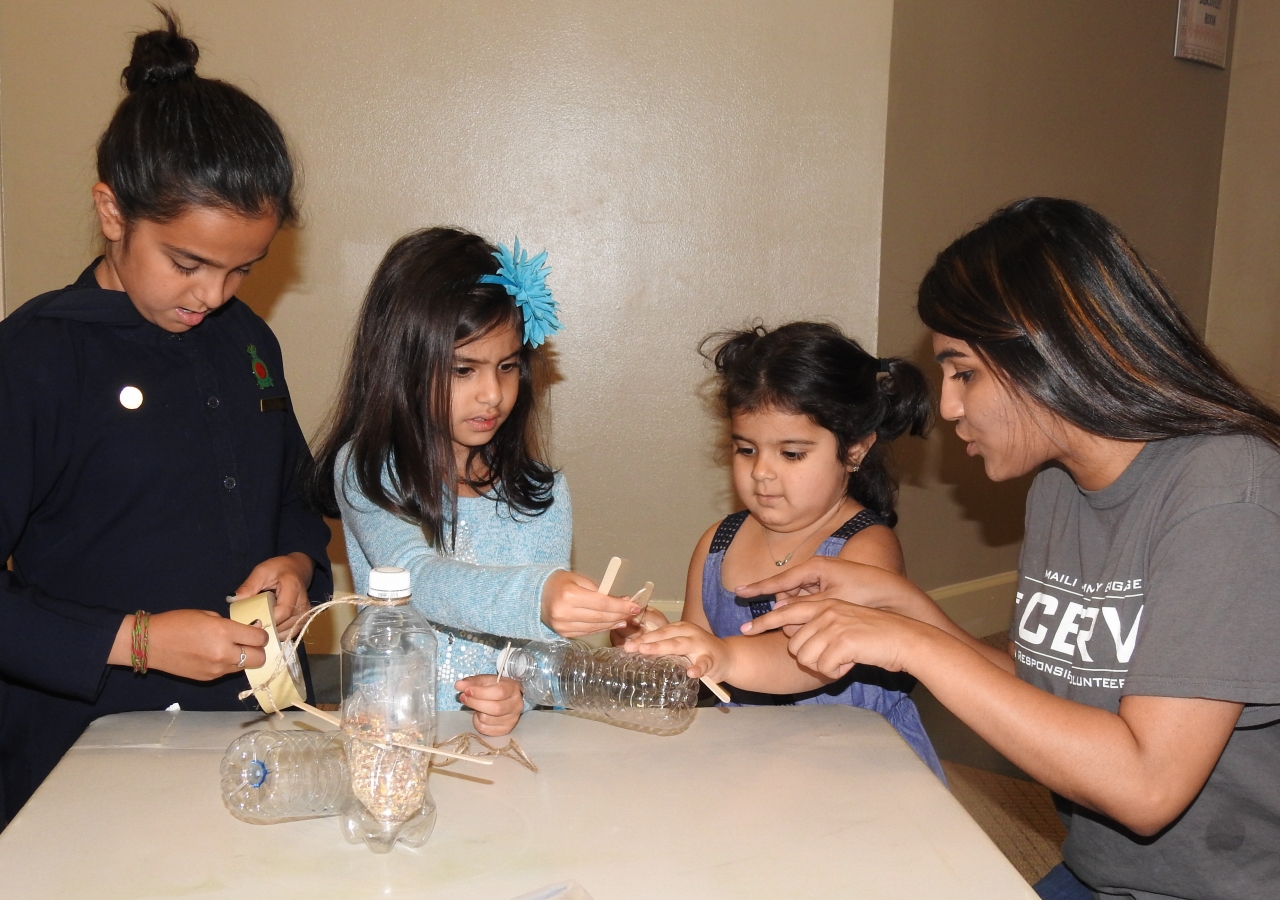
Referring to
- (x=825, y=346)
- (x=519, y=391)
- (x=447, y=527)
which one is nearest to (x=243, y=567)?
(x=447, y=527)

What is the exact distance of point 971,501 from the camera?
3957 millimetres

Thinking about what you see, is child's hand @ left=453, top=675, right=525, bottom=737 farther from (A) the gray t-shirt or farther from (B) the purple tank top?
(A) the gray t-shirt

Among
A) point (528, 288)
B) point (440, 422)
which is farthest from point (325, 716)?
point (528, 288)

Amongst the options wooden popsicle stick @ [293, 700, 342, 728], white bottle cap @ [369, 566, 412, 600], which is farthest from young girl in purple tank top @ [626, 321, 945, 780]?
white bottle cap @ [369, 566, 412, 600]

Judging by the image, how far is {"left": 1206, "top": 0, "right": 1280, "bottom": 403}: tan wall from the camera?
14.6 ft

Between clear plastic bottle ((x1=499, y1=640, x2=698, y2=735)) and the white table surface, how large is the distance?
0.07 m

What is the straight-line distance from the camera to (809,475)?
206 cm

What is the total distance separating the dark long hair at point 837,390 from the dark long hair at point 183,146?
964mm

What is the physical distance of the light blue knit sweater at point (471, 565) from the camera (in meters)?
1.44

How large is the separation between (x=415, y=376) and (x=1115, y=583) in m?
1.12

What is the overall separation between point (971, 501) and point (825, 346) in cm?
205

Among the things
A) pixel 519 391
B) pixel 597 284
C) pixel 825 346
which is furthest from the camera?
pixel 597 284

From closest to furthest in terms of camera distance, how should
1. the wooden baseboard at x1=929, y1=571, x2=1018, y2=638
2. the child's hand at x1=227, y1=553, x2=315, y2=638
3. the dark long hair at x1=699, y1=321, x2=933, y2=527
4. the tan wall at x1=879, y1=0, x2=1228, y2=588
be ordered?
the child's hand at x1=227, y1=553, x2=315, y2=638
the dark long hair at x1=699, y1=321, x2=933, y2=527
the tan wall at x1=879, y1=0, x2=1228, y2=588
the wooden baseboard at x1=929, y1=571, x2=1018, y2=638

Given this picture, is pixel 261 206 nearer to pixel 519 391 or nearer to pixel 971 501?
pixel 519 391
